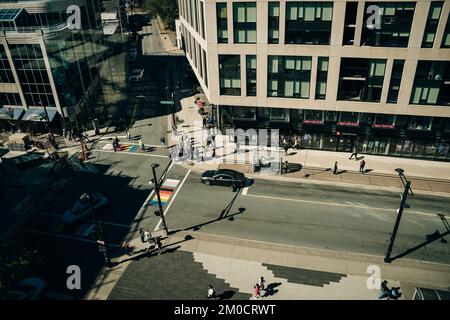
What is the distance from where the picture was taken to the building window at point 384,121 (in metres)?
39.1

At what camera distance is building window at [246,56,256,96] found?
3981 cm

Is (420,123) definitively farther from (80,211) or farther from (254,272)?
(80,211)

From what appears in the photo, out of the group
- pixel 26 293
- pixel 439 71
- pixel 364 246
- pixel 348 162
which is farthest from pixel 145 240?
pixel 439 71

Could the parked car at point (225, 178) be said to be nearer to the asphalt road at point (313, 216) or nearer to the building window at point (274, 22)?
the asphalt road at point (313, 216)

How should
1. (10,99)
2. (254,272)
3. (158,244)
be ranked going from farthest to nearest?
(10,99) < (158,244) < (254,272)

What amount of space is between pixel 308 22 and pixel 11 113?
3977cm

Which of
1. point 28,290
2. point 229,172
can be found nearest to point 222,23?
point 229,172

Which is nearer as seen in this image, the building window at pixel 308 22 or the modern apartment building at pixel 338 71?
the modern apartment building at pixel 338 71

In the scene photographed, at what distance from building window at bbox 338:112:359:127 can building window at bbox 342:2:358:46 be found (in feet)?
25.3

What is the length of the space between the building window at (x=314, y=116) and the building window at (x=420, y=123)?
9442mm

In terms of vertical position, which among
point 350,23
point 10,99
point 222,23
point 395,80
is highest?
point 222,23

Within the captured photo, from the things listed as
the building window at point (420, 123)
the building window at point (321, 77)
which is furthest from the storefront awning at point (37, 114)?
the building window at point (420, 123)

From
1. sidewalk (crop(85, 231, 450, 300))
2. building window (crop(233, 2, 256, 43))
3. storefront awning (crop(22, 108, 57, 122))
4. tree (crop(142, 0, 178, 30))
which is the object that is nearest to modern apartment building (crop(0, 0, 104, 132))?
storefront awning (crop(22, 108, 57, 122))

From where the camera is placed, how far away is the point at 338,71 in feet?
123
